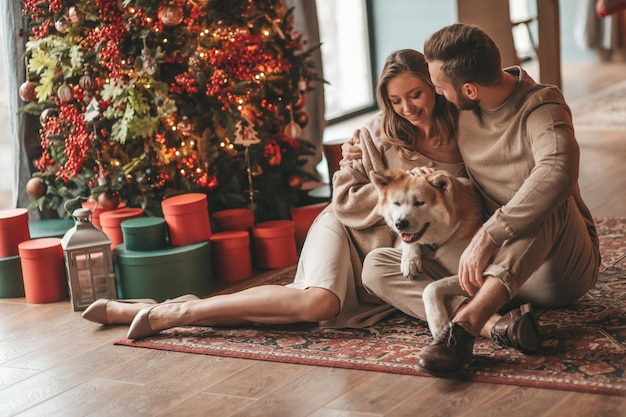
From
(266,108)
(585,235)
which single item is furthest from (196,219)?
(585,235)

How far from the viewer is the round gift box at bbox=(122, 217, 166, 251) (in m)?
3.31

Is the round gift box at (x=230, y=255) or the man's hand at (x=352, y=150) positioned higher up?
the man's hand at (x=352, y=150)

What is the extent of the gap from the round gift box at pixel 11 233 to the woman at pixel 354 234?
79 centimetres

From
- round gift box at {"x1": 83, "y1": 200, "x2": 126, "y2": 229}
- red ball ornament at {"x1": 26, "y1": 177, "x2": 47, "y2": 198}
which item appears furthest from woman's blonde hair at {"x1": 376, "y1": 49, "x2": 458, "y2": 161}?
red ball ornament at {"x1": 26, "y1": 177, "x2": 47, "y2": 198}

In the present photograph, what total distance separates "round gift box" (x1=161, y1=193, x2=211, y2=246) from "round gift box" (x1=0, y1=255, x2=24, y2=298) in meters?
0.62

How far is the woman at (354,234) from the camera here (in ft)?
8.65

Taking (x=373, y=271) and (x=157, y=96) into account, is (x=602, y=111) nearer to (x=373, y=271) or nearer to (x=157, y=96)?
(x=157, y=96)

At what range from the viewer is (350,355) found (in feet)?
8.40

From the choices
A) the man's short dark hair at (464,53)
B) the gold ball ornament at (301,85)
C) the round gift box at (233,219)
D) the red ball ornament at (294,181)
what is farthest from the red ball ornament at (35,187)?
the man's short dark hair at (464,53)

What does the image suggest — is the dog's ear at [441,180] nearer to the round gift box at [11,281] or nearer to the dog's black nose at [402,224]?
the dog's black nose at [402,224]

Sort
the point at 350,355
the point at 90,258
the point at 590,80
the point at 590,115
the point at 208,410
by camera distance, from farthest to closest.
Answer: the point at 590,80 → the point at 590,115 → the point at 90,258 → the point at 350,355 → the point at 208,410

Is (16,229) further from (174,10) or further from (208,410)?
(208,410)

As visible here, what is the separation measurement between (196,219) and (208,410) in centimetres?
123

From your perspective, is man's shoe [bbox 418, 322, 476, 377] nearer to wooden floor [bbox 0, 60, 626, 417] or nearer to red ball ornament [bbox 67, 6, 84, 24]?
wooden floor [bbox 0, 60, 626, 417]
